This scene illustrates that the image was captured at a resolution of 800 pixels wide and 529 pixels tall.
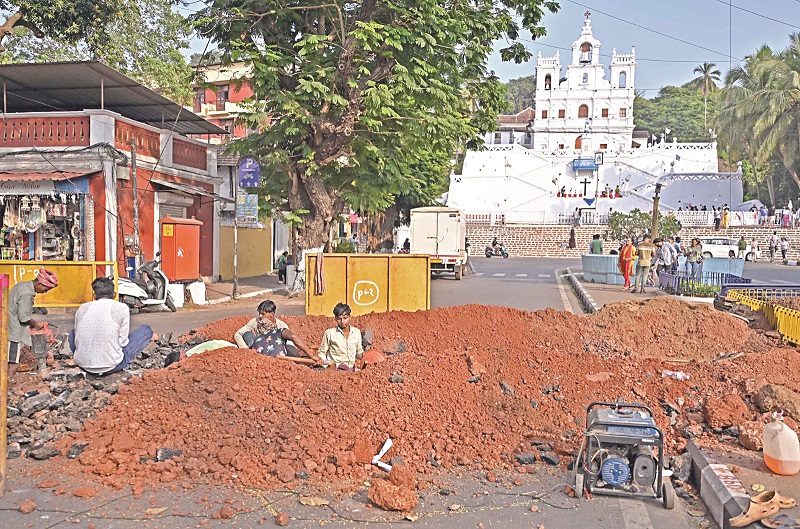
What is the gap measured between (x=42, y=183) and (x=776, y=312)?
15.9 m

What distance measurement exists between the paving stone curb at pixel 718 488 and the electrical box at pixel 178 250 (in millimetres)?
15211

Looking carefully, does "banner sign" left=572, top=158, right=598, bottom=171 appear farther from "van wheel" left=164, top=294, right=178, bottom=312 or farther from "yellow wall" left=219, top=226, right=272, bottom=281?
"van wheel" left=164, top=294, right=178, bottom=312

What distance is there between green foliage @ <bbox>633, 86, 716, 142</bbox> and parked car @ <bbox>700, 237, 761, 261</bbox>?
49.1 metres

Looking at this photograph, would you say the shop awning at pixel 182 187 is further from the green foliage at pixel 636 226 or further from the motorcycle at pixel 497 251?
the motorcycle at pixel 497 251

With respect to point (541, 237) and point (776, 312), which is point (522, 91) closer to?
point (541, 237)

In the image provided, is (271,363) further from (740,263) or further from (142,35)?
(142,35)

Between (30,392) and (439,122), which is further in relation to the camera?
(439,122)

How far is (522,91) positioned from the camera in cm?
12444

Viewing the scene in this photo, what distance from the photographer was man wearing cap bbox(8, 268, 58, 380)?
7.95 meters

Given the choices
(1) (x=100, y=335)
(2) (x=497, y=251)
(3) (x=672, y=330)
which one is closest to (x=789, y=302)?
(3) (x=672, y=330)

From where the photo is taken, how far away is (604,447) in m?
5.17

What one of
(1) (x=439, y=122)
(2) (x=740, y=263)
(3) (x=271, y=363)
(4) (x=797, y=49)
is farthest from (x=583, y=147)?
(3) (x=271, y=363)

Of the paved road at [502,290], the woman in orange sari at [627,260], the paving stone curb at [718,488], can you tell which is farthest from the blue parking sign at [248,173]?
the paving stone curb at [718,488]

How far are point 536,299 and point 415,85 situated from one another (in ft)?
23.3
